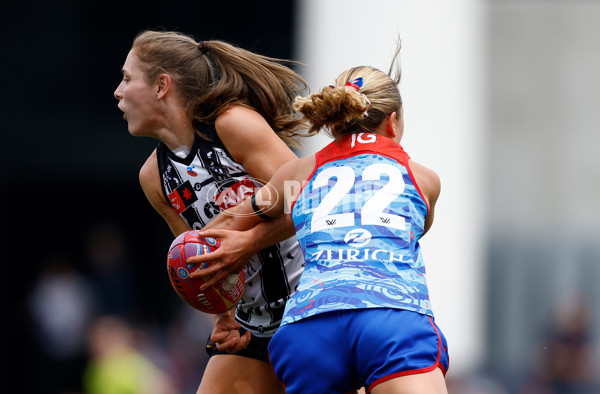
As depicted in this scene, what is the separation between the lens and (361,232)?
3.23 meters

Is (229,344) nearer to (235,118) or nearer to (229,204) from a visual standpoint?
(229,204)

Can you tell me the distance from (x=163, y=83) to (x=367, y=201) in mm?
1196

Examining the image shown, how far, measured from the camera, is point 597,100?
1149 cm

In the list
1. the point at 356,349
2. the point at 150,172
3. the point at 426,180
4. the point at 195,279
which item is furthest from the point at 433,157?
the point at 356,349

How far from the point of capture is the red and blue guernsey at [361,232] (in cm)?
315

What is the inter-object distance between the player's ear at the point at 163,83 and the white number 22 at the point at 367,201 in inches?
37.7

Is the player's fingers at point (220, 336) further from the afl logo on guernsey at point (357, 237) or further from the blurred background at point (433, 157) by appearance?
the blurred background at point (433, 157)

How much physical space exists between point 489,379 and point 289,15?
4989mm

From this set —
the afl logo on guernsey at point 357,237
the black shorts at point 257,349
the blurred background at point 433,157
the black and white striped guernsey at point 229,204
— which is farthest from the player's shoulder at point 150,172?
the blurred background at point 433,157

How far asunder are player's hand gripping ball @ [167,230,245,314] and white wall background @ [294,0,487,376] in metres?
6.37

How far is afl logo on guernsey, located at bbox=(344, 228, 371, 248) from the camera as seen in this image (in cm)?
322

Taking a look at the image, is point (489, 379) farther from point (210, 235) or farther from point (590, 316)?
point (210, 235)

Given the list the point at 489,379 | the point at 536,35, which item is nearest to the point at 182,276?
the point at 489,379

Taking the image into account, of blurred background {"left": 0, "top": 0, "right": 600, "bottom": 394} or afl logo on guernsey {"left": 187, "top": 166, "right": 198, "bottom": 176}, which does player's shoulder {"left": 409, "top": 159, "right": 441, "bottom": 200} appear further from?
blurred background {"left": 0, "top": 0, "right": 600, "bottom": 394}
